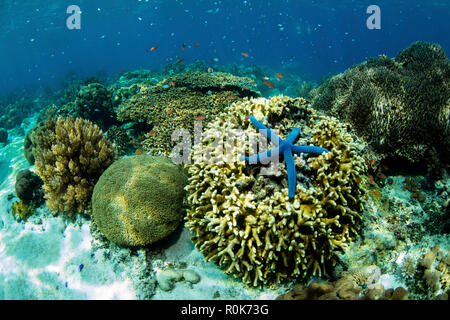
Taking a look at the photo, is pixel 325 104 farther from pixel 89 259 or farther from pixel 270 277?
pixel 89 259

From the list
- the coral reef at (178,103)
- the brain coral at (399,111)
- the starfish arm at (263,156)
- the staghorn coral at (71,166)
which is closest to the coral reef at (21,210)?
the staghorn coral at (71,166)

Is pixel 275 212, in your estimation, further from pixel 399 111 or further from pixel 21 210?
pixel 21 210

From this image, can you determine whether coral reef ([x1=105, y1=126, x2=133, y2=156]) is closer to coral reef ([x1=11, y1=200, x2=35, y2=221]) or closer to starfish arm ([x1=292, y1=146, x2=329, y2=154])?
coral reef ([x1=11, y1=200, x2=35, y2=221])

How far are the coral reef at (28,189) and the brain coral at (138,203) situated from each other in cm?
270

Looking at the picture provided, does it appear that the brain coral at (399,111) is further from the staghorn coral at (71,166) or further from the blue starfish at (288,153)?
the staghorn coral at (71,166)

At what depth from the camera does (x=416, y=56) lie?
7.84 meters

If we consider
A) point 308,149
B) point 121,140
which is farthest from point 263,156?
point 121,140

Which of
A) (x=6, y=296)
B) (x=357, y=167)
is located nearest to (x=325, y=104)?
(x=357, y=167)

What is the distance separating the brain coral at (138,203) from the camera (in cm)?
409

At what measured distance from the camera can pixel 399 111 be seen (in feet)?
17.6

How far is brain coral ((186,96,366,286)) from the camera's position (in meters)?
3.18

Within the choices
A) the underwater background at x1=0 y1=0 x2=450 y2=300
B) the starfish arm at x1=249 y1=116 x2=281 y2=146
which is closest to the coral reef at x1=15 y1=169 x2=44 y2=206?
the underwater background at x1=0 y1=0 x2=450 y2=300

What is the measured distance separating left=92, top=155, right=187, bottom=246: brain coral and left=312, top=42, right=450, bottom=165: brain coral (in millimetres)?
4787

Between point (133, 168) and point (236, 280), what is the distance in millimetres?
2928
